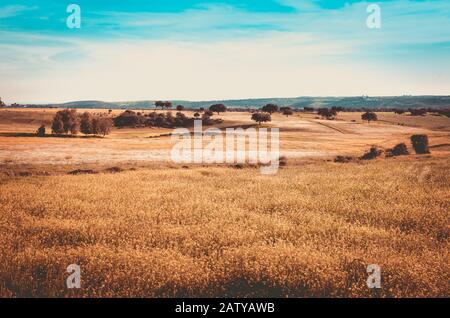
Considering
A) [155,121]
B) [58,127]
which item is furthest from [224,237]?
[155,121]

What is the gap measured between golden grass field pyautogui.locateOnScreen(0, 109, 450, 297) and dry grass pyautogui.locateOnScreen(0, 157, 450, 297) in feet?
0.14

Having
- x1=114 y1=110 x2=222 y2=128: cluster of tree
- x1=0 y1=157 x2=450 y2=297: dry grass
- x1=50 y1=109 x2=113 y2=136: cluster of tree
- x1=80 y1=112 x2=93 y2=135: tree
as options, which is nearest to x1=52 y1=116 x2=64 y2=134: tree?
x1=50 y1=109 x2=113 y2=136: cluster of tree

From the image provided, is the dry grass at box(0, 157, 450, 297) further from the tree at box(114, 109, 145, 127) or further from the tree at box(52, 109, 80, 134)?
the tree at box(114, 109, 145, 127)

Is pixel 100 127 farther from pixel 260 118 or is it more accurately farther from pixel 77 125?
pixel 260 118

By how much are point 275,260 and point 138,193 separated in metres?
11.2

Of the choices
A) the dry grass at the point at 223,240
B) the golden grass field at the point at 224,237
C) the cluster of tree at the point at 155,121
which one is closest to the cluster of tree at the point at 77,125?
the cluster of tree at the point at 155,121

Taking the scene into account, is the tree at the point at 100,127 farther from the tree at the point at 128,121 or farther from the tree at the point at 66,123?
the tree at the point at 128,121

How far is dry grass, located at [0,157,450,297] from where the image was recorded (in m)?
8.31

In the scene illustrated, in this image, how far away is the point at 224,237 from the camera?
1134 cm

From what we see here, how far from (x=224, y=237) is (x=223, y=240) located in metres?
0.32

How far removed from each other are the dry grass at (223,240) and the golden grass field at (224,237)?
0.04 metres

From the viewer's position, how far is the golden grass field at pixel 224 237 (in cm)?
832

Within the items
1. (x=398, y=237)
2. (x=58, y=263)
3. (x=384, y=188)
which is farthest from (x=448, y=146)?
(x=58, y=263)
